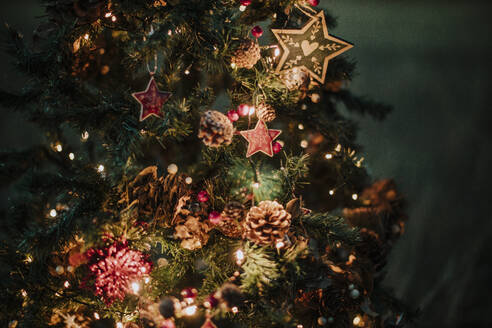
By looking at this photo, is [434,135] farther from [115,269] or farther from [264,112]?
[115,269]

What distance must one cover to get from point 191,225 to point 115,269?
15 cm

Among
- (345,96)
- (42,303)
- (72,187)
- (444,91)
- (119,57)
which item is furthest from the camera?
(444,91)

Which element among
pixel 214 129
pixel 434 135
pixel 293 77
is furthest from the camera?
pixel 434 135

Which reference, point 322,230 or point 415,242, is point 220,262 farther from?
point 415,242

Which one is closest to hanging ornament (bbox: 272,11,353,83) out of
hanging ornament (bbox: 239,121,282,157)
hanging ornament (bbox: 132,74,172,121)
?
hanging ornament (bbox: 239,121,282,157)

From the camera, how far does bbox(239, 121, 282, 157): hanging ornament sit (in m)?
0.58

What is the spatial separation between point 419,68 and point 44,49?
1221 mm

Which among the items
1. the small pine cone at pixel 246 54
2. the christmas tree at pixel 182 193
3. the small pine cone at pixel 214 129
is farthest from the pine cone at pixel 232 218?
the small pine cone at pixel 246 54

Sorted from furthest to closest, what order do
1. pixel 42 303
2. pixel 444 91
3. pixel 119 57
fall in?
pixel 444 91
pixel 119 57
pixel 42 303

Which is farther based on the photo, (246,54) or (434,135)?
(434,135)

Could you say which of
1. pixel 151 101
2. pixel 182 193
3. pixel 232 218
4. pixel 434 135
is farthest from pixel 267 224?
pixel 434 135

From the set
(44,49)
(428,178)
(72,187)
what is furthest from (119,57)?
(428,178)

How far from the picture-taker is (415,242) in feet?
4.02

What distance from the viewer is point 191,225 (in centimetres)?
56
